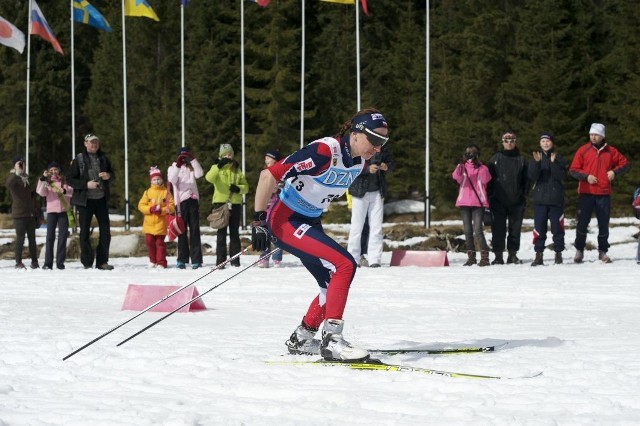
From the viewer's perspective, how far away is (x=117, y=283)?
12328 millimetres

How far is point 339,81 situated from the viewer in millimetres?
44688

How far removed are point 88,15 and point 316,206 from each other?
24.4m

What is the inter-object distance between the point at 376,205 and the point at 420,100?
2871 centimetres

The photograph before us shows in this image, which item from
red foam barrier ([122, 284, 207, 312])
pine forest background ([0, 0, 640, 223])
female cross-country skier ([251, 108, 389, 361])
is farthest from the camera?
pine forest background ([0, 0, 640, 223])

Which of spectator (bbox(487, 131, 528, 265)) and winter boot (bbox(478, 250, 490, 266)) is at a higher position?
spectator (bbox(487, 131, 528, 265))

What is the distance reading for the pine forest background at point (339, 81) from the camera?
122 ft

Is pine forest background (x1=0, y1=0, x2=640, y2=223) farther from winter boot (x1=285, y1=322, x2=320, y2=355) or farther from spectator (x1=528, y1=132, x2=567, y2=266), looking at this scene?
winter boot (x1=285, y1=322, x2=320, y2=355)

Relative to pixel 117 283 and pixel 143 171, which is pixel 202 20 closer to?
pixel 143 171

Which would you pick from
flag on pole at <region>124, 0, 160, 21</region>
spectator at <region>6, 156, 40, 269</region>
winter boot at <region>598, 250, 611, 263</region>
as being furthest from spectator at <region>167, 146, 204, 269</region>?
flag on pole at <region>124, 0, 160, 21</region>

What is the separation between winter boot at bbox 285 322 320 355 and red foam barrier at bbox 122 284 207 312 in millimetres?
2751

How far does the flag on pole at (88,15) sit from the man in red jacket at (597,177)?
1798 cm

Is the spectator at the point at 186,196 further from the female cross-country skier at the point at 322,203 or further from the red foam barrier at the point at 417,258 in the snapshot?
the female cross-country skier at the point at 322,203

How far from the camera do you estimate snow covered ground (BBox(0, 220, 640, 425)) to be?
194 inches

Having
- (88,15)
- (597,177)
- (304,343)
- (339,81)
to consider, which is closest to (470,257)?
(597,177)
